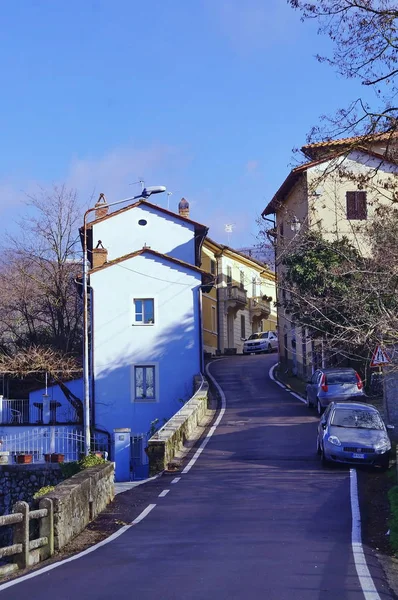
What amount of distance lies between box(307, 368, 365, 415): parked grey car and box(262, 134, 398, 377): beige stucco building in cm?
113

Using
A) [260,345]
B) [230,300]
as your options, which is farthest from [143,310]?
[230,300]

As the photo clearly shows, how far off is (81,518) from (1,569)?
3165mm

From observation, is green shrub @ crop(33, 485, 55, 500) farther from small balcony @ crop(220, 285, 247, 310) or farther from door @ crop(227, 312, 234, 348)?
door @ crop(227, 312, 234, 348)

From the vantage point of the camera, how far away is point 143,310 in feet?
123

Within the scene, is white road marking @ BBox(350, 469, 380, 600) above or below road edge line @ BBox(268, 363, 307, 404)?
below

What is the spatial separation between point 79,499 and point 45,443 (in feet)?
58.6

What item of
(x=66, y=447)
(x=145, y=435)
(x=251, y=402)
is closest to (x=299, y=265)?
(x=251, y=402)

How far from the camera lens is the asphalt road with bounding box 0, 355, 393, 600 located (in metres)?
8.29

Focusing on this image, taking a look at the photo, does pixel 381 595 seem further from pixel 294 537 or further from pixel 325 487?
pixel 325 487

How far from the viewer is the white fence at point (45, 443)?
28.4 metres

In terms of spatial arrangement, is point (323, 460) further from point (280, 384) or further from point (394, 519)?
point (280, 384)

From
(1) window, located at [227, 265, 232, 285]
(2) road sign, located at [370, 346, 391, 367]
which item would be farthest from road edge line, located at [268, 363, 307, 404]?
(1) window, located at [227, 265, 232, 285]

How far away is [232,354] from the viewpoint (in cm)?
5869

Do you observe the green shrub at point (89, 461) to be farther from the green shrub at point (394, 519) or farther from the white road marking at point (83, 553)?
the green shrub at point (394, 519)
